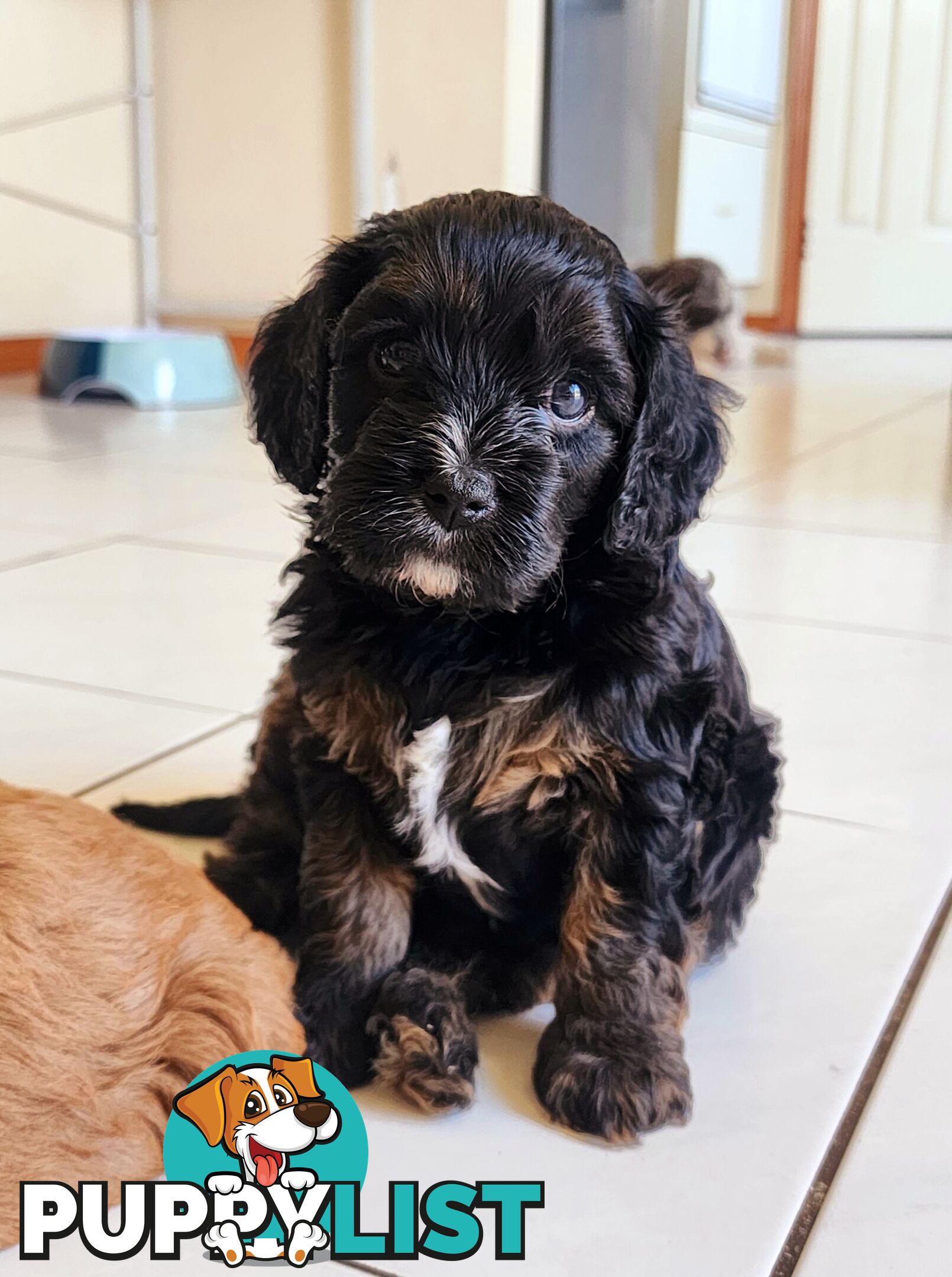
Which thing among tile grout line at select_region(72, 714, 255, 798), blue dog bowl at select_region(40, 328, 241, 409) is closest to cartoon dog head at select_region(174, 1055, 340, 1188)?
tile grout line at select_region(72, 714, 255, 798)

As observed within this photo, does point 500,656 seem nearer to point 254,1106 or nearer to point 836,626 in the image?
point 254,1106

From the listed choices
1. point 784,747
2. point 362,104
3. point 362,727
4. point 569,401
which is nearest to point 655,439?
point 569,401

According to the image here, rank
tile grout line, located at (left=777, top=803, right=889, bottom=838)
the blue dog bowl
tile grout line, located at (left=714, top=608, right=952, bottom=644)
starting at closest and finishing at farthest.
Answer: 1. tile grout line, located at (left=777, top=803, right=889, bottom=838)
2. tile grout line, located at (left=714, top=608, right=952, bottom=644)
3. the blue dog bowl

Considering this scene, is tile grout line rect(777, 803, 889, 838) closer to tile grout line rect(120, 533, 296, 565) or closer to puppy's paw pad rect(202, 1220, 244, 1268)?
puppy's paw pad rect(202, 1220, 244, 1268)

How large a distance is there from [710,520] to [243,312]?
104 inches

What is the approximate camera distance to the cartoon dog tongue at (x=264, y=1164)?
0.88 m

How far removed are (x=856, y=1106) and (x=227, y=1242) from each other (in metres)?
0.48

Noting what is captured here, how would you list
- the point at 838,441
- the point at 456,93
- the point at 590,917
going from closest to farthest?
the point at 590,917 < the point at 838,441 < the point at 456,93

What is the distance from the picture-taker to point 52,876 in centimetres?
100

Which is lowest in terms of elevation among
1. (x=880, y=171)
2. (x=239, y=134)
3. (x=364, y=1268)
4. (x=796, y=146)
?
(x=364, y=1268)

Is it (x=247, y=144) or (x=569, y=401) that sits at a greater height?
(x=247, y=144)

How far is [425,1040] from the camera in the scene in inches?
41.4

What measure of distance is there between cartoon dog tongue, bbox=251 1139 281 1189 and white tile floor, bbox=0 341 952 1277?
0.06 metres

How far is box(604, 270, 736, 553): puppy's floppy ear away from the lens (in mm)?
1069
